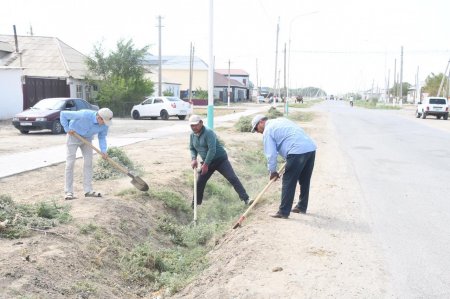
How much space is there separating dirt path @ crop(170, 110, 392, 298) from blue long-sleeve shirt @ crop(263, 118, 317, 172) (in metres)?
0.92

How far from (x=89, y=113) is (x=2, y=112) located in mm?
20285

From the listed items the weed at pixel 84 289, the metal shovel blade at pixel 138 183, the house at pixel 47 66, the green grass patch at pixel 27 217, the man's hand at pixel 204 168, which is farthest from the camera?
the house at pixel 47 66

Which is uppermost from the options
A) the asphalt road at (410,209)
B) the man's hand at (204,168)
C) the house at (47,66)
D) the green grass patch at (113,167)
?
the house at (47,66)

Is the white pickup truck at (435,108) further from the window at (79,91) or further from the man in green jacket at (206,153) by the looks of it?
the man in green jacket at (206,153)

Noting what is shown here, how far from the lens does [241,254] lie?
18.0ft

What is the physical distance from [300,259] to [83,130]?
4021 millimetres

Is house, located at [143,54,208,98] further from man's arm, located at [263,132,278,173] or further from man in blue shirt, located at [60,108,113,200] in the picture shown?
man's arm, located at [263,132,278,173]

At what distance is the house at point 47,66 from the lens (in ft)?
95.5

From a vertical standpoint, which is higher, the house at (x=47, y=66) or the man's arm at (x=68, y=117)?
the house at (x=47, y=66)

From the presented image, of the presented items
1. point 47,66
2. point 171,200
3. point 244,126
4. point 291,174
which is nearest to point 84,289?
point 291,174

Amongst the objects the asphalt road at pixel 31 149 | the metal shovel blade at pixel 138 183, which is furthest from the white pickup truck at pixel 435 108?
the metal shovel blade at pixel 138 183

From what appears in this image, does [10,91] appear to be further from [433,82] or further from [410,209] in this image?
[433,82]

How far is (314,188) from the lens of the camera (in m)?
9.18

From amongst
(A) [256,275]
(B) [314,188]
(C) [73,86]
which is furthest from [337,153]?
(C) [73,86]
